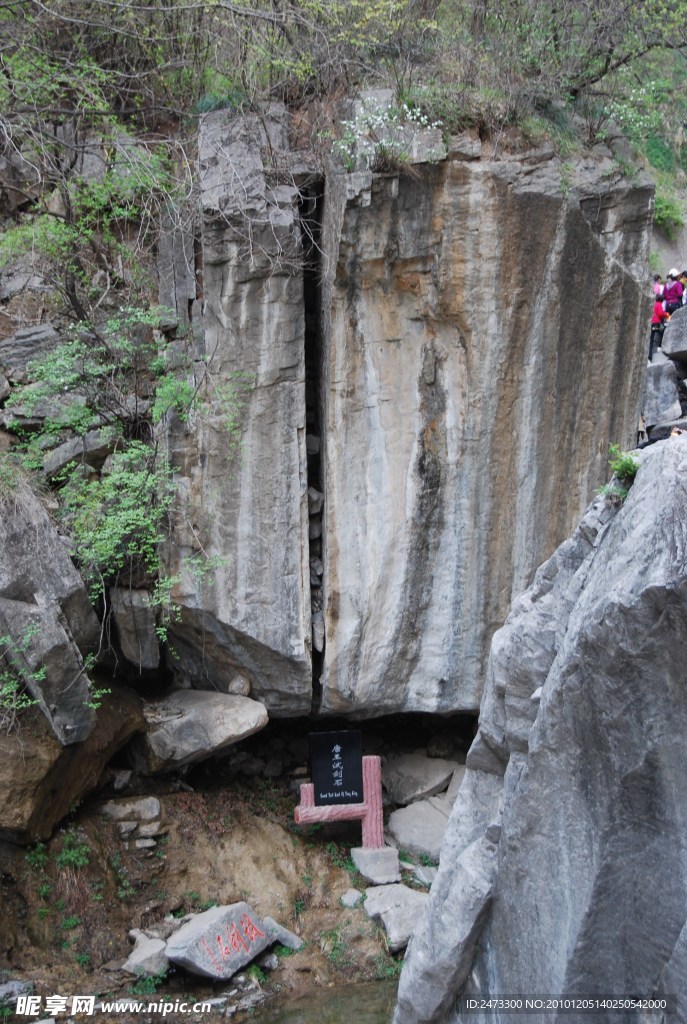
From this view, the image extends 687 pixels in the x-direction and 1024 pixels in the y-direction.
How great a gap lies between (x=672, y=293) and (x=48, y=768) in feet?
25.4

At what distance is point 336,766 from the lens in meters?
8.66

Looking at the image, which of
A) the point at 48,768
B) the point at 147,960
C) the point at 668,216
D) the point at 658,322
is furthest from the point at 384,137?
the point at 668,216

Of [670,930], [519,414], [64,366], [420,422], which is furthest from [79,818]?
[670,930]

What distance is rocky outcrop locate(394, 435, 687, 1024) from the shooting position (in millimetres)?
3672

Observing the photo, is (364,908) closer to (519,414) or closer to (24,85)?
(519,414)

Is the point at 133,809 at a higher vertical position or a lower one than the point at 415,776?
higher

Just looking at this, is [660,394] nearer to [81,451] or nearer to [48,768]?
[81,451]

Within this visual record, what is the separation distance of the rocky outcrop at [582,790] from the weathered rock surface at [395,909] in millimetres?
2383

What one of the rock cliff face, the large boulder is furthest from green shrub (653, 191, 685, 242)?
the rock cliff face

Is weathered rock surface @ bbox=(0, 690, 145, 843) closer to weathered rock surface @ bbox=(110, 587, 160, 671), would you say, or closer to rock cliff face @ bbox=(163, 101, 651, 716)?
weathered rock surface @ bbox=(110, 587, 160, 671)

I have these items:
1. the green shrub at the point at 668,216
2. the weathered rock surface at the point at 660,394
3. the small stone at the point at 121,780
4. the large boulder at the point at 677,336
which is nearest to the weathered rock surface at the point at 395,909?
the small stone at the point at 121,780

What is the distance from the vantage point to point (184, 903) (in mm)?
7953

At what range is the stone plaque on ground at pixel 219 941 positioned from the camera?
7039 millimetres

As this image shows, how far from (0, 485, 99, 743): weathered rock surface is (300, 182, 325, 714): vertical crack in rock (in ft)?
6.64
